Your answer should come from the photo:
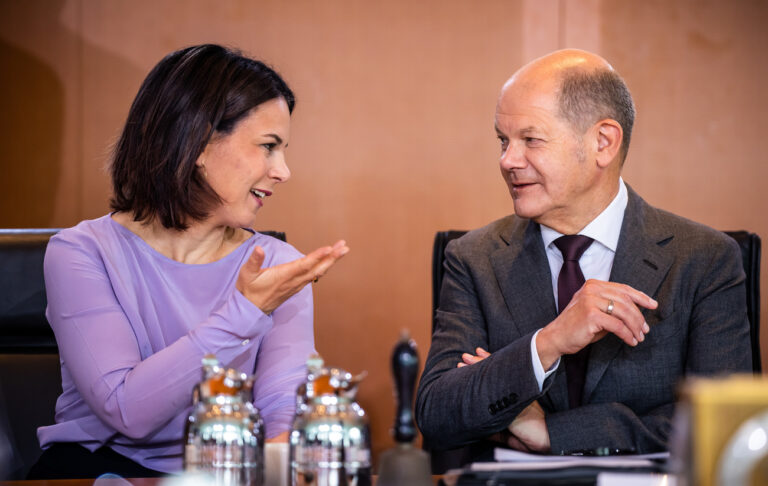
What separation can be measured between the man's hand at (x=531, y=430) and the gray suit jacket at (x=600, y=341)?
23mm

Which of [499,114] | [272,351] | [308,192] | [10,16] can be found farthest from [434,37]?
[272,351]

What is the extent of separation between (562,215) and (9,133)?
2.37 meters

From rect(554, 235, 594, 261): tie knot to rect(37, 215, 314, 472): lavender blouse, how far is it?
0.60m

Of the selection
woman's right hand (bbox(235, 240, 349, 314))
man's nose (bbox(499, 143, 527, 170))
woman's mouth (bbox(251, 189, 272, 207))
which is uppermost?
man's nose (bbox(499, 143, 527, 170))

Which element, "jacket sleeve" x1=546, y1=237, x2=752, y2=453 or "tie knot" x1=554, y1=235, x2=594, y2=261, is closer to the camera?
"jacket sleeve" x1=546, y1=237, x2=752, y2=453

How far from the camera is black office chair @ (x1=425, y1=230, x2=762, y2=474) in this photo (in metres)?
1.87

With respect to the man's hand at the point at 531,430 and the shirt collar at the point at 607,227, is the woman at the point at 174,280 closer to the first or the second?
the man's hand at the point at 531,430

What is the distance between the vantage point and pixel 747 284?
2.03 meters

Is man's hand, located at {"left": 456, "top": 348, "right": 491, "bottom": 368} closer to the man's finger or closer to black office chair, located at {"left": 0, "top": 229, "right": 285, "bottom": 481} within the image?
the man's finger

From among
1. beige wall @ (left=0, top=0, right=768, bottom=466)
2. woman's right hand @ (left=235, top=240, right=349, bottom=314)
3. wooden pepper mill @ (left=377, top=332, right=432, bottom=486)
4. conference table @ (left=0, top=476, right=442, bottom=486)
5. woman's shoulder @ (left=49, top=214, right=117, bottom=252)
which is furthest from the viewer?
beige wall @ (left=0, top=0, right=768, bottom=466)

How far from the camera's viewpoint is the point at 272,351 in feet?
6.11

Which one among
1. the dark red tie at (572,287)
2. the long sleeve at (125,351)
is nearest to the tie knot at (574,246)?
the dark red tie at (572,287)

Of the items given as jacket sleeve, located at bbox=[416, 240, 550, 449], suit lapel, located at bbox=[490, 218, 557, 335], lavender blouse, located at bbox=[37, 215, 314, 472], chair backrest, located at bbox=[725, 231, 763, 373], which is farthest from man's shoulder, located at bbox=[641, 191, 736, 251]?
lavender blouse, located at bbox=[37, 215, 314, 472]

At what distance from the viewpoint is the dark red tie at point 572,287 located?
1.87 metres
